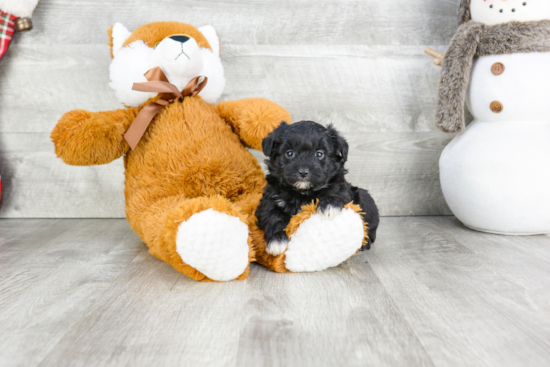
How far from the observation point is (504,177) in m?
1.67

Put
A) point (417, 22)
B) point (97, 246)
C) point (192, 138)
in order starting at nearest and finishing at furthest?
1. point (192, 138)
2. point (97, 246)
3. point (417, 22)

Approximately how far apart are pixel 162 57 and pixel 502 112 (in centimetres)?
130

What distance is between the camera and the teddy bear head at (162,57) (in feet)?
4.93

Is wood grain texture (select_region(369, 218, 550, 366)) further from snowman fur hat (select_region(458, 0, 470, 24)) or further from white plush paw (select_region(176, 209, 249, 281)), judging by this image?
snowman fur hat (select_region(458, 0, 470, 24))

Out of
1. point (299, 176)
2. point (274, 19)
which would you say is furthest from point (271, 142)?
point (274, 19)

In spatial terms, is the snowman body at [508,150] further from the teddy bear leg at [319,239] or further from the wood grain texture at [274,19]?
the teddy bear leg at [319,239]

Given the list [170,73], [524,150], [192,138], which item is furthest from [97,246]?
[524,150]

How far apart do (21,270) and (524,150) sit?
5.99 feet

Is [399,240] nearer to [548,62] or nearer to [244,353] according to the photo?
[548,62]

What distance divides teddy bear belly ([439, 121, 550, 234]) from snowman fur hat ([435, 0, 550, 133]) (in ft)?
0.42

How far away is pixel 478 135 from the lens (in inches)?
69.4

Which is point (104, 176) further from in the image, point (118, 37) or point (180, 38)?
point (180, 38)

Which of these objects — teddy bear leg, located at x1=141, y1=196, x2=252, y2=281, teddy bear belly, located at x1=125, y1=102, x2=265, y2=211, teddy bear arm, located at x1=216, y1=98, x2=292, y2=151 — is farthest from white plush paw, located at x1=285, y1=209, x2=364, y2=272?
teddy bear arm, located at x1=216, y1=98, x2=292, y2=151

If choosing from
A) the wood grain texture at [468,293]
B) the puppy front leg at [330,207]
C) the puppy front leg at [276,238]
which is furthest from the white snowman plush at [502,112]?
the puppy front leg at [276,238]
